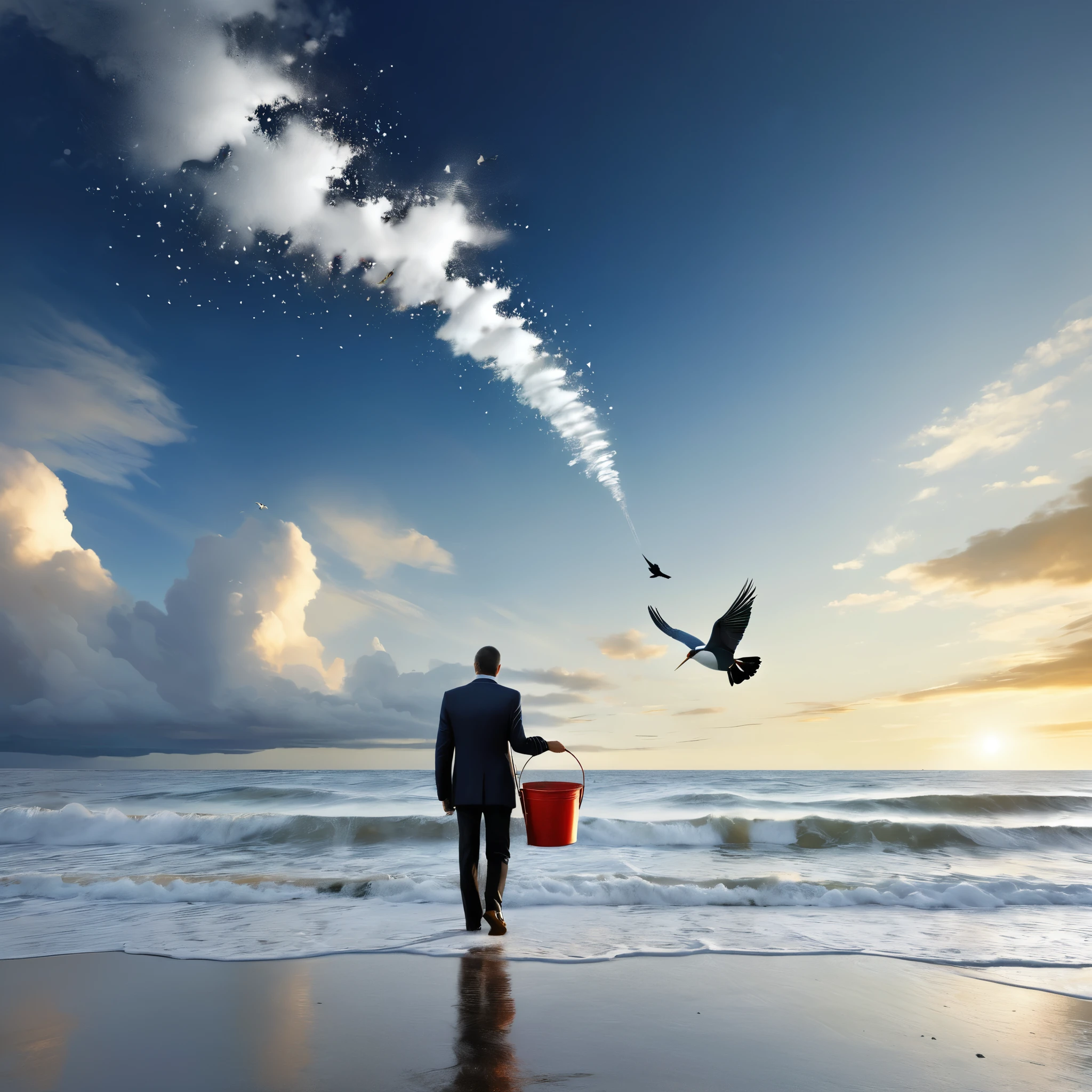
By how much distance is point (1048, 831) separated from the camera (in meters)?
13.7

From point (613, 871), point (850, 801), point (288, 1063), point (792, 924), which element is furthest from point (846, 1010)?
point (850, 801)

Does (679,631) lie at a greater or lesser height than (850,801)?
greater

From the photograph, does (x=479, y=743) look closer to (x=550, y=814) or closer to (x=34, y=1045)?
(x=550, y=814)

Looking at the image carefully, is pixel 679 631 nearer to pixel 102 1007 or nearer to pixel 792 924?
pixel 792 924

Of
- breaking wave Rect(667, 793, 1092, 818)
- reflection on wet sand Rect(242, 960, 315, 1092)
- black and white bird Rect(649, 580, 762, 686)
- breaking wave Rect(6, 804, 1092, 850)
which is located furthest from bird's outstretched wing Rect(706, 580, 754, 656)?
breaking wave Rect(667, 793, 1092, 818)

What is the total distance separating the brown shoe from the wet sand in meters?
0.43

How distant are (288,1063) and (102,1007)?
1.76 meters

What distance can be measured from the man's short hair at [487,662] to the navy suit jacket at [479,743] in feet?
0.46

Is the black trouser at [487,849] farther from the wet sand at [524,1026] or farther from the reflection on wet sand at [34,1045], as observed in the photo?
the reflection on wet sand at [34,1045]

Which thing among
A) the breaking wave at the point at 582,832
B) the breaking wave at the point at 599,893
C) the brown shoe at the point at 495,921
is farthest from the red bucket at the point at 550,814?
the breaking wave at the point at 582,832

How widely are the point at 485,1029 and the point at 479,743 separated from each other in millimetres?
2088

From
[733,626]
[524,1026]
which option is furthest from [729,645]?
[524,1026]

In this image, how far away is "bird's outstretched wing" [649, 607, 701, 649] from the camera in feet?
21.2

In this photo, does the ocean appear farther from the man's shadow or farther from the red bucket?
the red bucket
